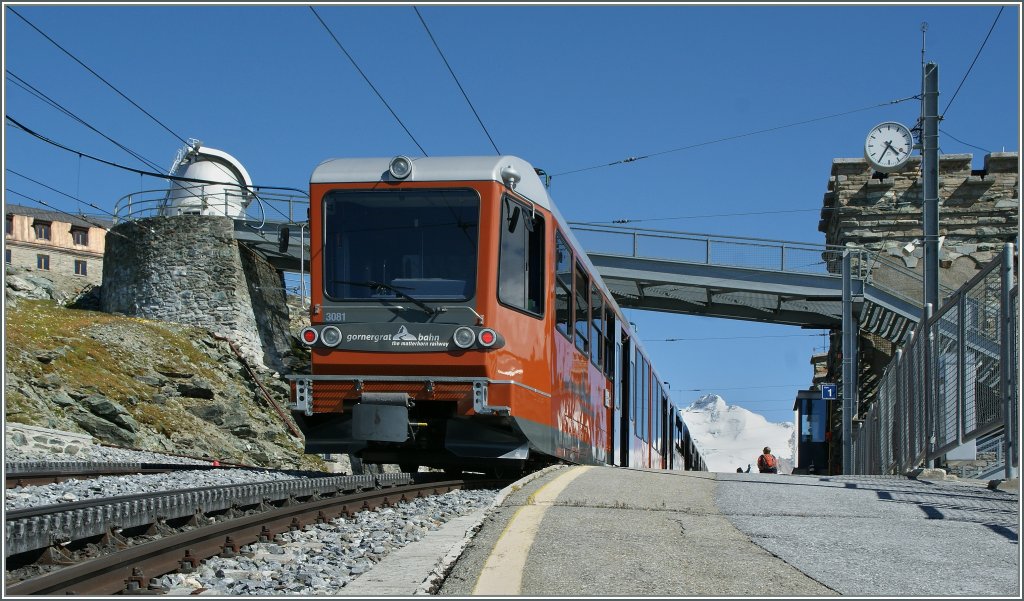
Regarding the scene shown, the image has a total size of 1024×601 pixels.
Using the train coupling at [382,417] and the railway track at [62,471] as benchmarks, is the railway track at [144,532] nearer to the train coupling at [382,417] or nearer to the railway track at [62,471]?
the train coupling at [382,417]

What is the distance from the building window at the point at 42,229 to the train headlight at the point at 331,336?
7780cm

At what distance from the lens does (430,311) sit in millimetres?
11281

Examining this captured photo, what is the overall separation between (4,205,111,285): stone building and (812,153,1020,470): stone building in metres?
56.5

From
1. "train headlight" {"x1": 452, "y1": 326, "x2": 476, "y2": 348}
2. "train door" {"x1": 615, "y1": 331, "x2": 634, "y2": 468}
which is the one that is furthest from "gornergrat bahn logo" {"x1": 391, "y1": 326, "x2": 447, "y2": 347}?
"train door" {"x1": 615, "y1": 331, "x2": 634, "y2": 468}

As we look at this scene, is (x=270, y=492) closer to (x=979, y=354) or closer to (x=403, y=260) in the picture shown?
(x=403, y=260)

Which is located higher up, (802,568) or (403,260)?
(403,260)

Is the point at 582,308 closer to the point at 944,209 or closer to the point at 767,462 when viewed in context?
the point at 767,462

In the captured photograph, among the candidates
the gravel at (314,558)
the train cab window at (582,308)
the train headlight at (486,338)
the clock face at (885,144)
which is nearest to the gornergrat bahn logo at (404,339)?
the train headlight at (486,338)

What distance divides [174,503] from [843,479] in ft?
23.5

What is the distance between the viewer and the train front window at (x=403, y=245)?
11.4 metres

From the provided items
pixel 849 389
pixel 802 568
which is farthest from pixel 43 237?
pixel 802 568

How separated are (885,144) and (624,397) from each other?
12685 millimetres

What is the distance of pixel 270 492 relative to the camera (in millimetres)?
8703

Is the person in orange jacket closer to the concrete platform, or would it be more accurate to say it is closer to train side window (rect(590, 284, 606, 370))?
train side window (rect(590, 284, 606, 370))
